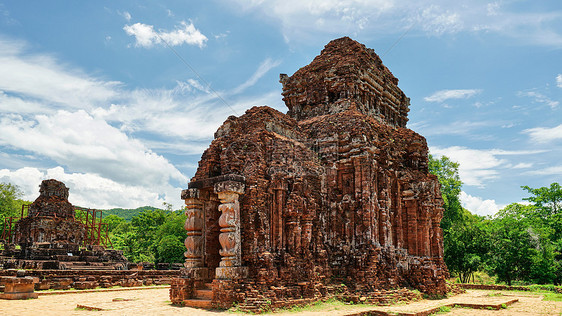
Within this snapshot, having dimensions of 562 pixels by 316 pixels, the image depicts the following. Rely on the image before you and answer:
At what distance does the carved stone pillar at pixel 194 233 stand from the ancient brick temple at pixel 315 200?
3cm

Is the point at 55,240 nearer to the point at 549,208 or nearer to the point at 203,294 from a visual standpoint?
the point at 203,294

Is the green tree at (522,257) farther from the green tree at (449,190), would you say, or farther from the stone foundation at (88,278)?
the stone foundation at (88,278)

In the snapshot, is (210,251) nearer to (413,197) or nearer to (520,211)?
(413,197)

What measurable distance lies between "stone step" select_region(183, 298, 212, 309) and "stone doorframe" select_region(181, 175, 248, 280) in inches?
28.7

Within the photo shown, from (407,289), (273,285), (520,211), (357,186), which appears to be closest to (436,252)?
(407,289)

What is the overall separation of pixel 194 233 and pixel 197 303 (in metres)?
2.16

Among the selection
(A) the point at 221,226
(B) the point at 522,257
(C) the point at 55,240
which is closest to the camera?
(A) the point at 221,226

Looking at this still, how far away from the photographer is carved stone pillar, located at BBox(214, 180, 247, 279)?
452 inches

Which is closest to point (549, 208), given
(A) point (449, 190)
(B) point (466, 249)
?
(A) point (449, 190)

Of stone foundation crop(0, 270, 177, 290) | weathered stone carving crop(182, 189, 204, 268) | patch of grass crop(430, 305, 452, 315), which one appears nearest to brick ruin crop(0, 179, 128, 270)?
stone foundation crop(0, 270, 177, 290)

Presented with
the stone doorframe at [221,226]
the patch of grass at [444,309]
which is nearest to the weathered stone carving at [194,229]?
the stone doorframe at [221,226]

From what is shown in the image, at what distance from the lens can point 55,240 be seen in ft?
104

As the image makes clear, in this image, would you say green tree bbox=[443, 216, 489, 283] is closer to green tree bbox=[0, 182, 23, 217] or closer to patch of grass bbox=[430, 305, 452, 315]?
patch of grass bbox=[430, 305, 452, 315]

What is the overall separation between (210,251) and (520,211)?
38.5 metres
